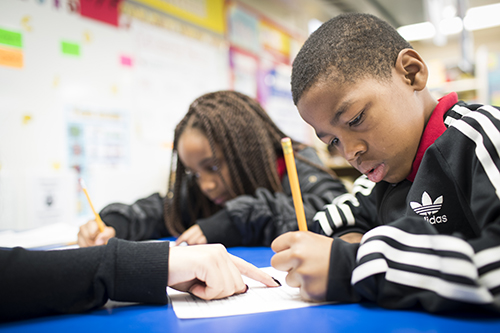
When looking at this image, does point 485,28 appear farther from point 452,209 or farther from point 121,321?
point 121,321

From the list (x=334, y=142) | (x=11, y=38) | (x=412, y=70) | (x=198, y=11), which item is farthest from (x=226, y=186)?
(x=198, y=11)

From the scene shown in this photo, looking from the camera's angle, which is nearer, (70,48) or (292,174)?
(292,174)

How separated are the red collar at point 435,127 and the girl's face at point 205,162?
2.04 ft

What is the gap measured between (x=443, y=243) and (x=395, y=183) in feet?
1.03

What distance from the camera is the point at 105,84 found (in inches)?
59.0

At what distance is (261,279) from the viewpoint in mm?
513

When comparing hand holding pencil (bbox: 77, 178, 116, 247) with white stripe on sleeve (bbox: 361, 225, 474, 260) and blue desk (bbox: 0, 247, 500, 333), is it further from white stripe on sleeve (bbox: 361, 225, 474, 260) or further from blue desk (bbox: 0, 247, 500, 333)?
white stripe on sleeve (bbox: 361, 225, 474, 260)

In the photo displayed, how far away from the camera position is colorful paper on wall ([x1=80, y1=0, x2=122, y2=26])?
1.44m

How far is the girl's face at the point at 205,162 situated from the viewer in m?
1.11

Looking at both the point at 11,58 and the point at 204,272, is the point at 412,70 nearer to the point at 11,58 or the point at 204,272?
the point at 204,272

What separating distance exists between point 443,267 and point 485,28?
5.71 meters

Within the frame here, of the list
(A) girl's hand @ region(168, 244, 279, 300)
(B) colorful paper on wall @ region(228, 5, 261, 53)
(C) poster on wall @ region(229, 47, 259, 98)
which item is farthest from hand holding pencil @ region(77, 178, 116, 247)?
(B) colorful paper on wall @ region(228, 5, 261, 53)

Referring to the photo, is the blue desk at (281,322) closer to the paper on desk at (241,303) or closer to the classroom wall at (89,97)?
the paper on desk at (241,303)

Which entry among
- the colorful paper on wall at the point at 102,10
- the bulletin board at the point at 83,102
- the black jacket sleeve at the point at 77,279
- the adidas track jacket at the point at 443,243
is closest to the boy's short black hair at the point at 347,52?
the adidas track jacket at the point at 443,243
